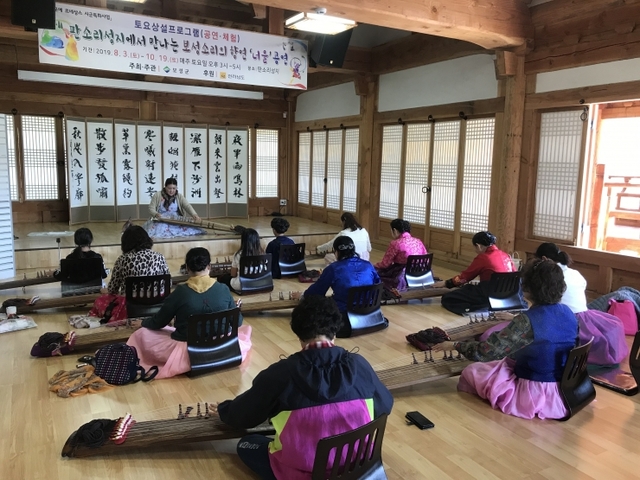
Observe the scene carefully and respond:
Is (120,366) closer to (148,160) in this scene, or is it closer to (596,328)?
(596,328)

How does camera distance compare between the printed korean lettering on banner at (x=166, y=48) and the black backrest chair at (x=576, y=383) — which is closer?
the black backrest chair at (x=576, y=383)

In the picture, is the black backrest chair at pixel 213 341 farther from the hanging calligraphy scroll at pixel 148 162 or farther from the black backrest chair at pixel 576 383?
the hanging calligraphy scroll at pixel 148 162

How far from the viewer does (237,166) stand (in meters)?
9.67

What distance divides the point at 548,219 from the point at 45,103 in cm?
769

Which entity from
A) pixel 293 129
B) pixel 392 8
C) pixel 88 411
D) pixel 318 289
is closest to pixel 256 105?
pixel 293 129

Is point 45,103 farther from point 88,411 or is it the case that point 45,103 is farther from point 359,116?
point 88,411

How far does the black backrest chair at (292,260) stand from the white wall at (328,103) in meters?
3.59

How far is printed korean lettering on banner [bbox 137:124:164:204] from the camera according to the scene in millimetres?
8875

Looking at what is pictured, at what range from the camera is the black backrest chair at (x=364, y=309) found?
3.77 metres

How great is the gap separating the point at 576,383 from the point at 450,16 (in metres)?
3.31

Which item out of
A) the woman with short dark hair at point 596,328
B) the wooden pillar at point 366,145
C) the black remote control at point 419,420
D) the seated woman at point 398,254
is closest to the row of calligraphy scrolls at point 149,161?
the wooden pillar at point 366,145

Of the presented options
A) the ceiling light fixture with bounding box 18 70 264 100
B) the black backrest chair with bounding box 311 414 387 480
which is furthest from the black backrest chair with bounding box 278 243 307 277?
the ceiling light fixture with bounding box 18 70 264 100

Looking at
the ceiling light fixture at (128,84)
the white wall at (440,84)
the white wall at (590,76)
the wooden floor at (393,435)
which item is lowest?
the wooden floor at (393,435)

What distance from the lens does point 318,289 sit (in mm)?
3686
